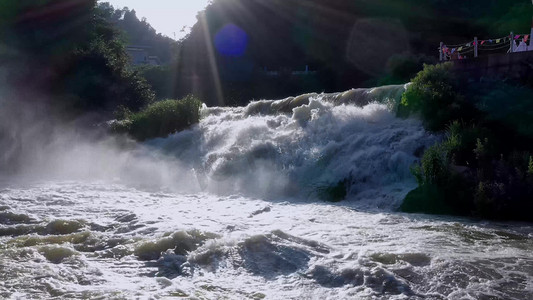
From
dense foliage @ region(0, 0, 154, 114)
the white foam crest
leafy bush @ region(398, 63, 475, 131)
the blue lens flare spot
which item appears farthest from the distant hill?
leafy bush @ region(398, 63, 475, 131)

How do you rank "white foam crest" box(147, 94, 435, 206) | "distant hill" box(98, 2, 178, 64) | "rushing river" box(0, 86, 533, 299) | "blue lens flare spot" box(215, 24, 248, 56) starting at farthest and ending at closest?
"distant hill" box(98, 2, 178, 64) < "blue lens flare spot" box(215, 24, 248, 56) < "white foam crest" box(147, 94, 435, 206) < "rushing river" box(0, 86, 533, 299)

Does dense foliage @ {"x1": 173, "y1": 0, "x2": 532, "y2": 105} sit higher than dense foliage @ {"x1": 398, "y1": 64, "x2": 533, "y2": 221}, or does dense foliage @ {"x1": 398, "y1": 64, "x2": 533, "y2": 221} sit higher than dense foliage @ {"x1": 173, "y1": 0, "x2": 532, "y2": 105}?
dense foliage @ {"x1": 173, "y1": 0, "x2": 532, "y2": 105}

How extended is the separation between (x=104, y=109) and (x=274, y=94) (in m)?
10.9

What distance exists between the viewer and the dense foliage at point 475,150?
804 centimetres

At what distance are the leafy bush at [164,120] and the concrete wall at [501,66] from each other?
9.87 m

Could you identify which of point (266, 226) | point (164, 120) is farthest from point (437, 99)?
point (164, 120)

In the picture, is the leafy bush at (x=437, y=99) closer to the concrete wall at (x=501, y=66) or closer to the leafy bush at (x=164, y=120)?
the concrete wall at (x=501, y=66)


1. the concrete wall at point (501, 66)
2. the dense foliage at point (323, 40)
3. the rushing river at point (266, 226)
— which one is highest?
the dense foliage at point (323, 40)

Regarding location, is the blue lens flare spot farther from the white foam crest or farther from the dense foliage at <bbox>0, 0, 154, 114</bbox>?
the white foam crest

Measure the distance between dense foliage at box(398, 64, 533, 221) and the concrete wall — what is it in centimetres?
25

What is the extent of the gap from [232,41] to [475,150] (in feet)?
88.5

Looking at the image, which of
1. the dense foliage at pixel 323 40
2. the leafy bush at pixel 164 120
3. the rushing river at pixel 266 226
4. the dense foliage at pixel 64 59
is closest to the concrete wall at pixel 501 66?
the rushing river at pixel 266 226

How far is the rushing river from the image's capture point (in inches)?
195

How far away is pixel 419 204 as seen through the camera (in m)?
8.77
